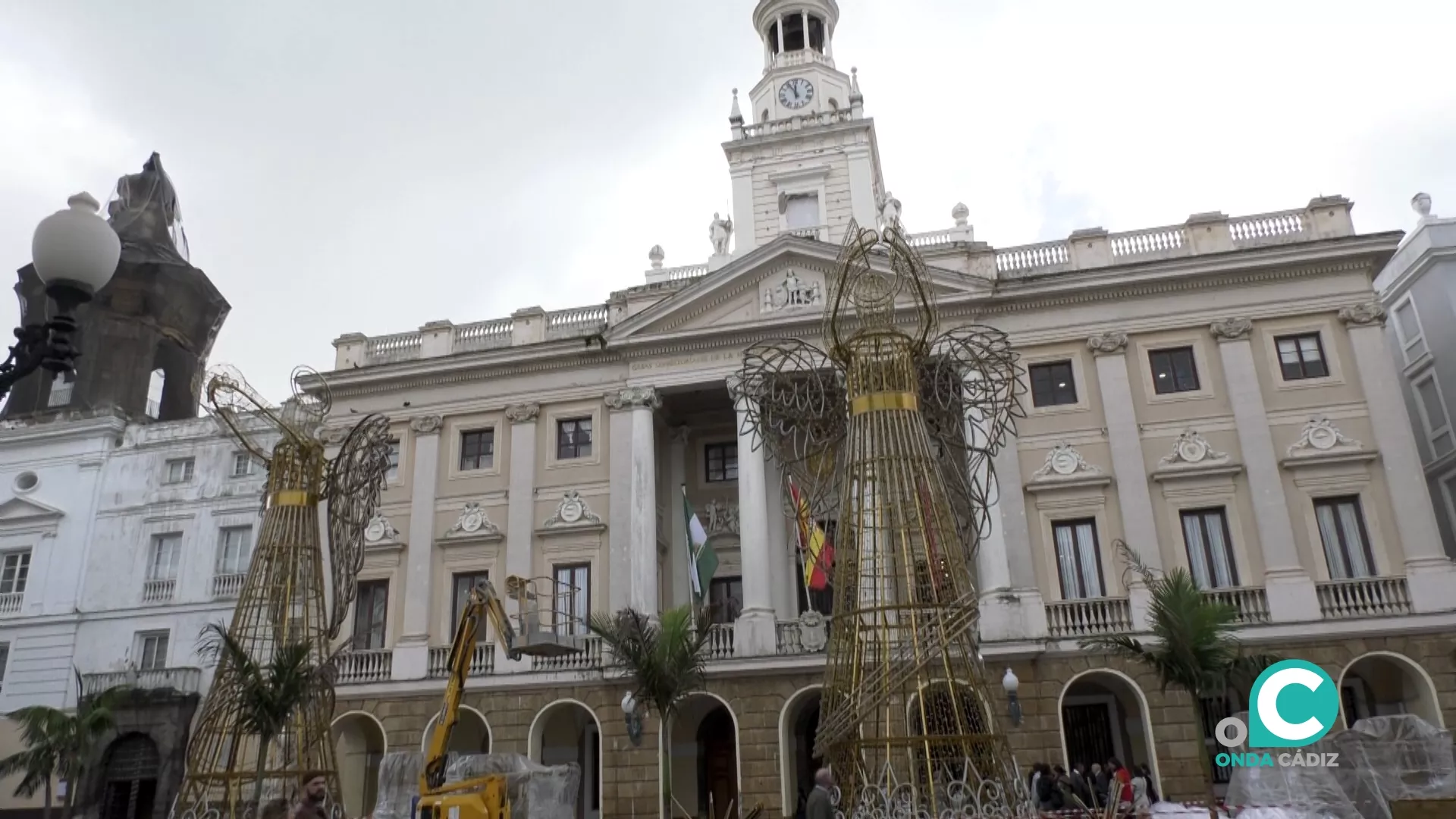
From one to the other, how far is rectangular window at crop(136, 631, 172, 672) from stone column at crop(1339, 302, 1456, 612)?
32081mm

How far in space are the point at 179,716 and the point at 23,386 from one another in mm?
15884

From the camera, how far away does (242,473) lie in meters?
31.5

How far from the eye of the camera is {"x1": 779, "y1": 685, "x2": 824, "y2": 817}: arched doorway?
23781 mm

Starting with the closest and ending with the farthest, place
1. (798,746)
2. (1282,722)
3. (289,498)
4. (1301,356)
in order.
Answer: (1282,722)
(289,498)
(1301,356)
(798,746)

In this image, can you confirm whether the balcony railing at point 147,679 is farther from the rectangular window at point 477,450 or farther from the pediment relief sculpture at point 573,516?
the pediment relief sculpture at point 573,516

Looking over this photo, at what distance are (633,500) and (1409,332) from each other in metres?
24.3

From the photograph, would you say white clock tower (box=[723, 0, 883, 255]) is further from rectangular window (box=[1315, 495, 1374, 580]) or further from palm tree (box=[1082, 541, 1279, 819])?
palm tree (box=[1082, 541, 1279, 819])

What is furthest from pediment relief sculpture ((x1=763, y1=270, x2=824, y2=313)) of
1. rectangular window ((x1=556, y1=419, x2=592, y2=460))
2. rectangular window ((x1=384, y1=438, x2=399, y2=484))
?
rectangular window ((x1=384, y1=438, x2=399, y2=484))

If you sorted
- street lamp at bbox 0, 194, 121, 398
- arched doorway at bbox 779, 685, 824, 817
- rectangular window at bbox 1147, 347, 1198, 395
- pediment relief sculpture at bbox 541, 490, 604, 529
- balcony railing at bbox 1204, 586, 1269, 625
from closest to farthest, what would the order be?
1. street lamp at bbox 0, 194, 121, 398
2. balcony railing at bbox 1204, 586, 1269, 625
3. arched doorway at bbox 779, 685, 824, 817
4. rectangular window at bbox 1147, 347, 1198, 395
5. pediment relief sculpture at bbox 541, 490, 604, 529

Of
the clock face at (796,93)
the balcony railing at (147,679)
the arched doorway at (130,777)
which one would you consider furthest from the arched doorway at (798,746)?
the clock face at (796,93)

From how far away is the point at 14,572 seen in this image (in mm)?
31609

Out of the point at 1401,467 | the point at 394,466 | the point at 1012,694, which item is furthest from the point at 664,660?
the point at 1401,467

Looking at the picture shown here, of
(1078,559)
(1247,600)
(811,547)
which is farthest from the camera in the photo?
(1078,559)

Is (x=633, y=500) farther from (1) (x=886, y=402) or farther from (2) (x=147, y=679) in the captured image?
(1) (x=886, y=402)
